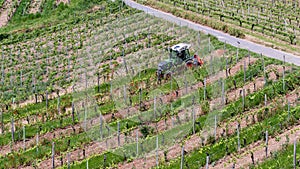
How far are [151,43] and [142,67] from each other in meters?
5.43

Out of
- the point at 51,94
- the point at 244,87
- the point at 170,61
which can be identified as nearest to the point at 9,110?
the point at 51,94

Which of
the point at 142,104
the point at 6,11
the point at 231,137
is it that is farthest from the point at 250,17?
the point at 6,11

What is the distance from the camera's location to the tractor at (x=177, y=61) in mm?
28672

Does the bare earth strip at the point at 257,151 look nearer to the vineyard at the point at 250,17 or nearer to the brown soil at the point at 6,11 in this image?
the vineyard at the point at 250,17

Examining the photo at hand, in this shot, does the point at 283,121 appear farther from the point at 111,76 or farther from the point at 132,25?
the point at 132,25

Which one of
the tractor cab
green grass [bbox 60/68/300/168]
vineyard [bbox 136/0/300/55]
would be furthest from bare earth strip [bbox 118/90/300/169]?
vineyard [bbox 136/0/300/55]

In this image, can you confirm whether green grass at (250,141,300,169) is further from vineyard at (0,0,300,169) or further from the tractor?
→ the tractor

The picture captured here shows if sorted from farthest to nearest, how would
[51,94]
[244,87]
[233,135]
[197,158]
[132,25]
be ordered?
[132,25] → [51,94] → [244,87] → [233,135] → [197,158]

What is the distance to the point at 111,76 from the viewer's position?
30.3 meters

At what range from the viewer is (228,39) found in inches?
1407

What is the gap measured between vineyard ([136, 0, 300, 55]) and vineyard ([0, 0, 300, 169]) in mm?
547

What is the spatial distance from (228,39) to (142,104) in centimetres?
1076

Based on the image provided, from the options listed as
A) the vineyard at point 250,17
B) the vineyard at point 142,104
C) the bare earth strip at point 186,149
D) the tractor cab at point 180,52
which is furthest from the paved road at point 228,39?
the bare earth strip at point 186,149

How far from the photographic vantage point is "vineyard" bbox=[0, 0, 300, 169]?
22016 millimetres
